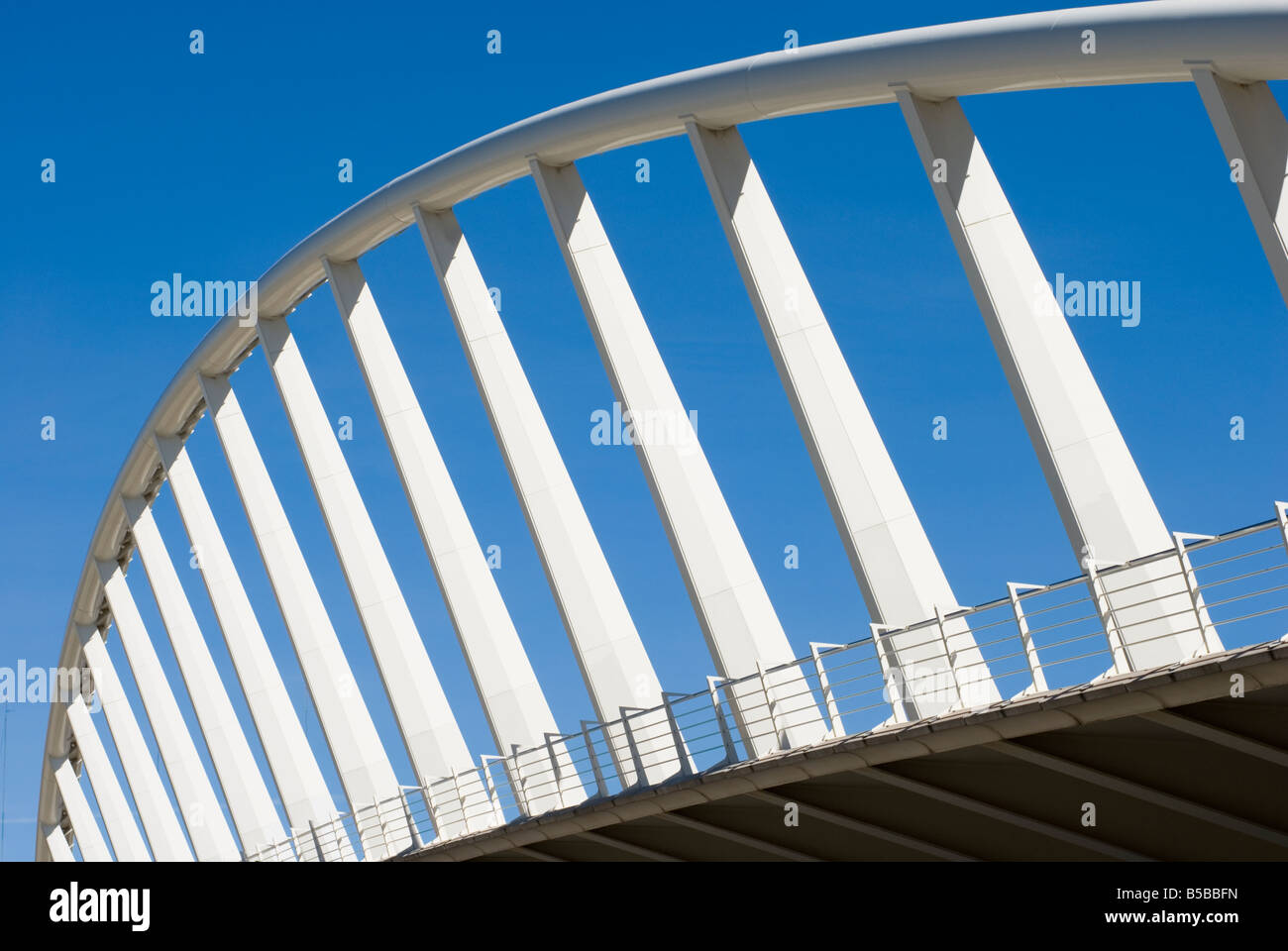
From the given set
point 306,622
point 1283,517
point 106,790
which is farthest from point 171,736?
point 1283,517

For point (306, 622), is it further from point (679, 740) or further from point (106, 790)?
point (106, 790)

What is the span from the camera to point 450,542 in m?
26.3

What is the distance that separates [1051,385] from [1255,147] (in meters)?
3.10

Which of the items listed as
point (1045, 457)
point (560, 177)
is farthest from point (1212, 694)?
point (560, 177)

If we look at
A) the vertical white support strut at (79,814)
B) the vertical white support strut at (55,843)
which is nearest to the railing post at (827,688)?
the vertical white support strut at (79,814)

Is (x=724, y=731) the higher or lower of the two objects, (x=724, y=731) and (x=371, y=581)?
the lower

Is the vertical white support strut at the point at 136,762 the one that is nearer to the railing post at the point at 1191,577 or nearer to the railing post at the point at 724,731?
→ the railing post at the point at 724,731

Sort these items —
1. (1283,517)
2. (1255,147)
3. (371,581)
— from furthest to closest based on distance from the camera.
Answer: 1. (371,581)
2. (1255,147)
3. (1283,517)

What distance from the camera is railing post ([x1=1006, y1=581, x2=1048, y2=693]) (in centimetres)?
1367

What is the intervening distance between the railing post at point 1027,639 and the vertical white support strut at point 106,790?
4274 cm

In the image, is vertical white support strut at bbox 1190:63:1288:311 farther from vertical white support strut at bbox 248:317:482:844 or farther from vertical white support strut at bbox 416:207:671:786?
vertical white support strut at bbox 248:317:482:844

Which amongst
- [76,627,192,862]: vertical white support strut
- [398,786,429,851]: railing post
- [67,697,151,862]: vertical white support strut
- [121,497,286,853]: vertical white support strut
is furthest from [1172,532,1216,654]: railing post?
[67,697,151,862]: vertical white support strut

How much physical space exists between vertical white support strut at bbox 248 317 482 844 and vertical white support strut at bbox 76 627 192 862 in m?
18.5
